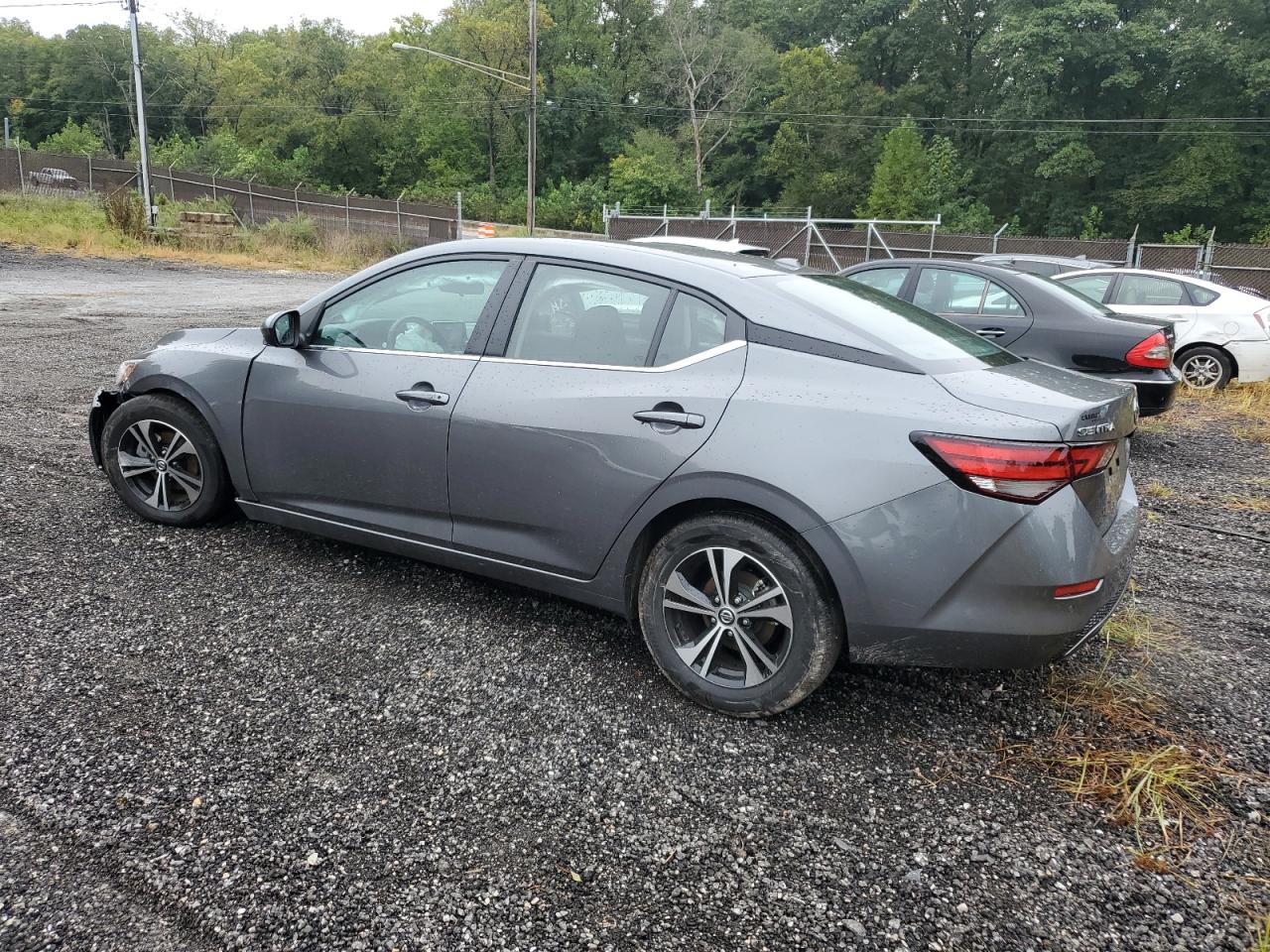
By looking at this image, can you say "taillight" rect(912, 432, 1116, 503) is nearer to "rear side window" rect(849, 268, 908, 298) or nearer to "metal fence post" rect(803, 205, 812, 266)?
"rear side window" rect(849, 268, 908, 298)

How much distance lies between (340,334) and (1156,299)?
9984mm

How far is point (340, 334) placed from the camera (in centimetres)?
403

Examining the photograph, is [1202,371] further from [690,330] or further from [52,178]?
[52,178]

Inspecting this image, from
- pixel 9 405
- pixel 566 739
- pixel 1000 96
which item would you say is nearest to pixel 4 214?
pixel 9 405

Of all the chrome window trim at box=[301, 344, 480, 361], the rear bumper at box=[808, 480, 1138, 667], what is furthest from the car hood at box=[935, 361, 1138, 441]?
the chrome window trim at box=[301, 344, 480, 361]

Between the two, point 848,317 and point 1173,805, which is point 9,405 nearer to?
point 848,317

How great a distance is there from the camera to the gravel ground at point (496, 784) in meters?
2.20

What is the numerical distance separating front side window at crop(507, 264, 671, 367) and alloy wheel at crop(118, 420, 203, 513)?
1.92 m

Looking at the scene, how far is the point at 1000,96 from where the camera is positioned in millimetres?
59062

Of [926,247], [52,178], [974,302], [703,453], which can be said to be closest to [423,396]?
[703,453]

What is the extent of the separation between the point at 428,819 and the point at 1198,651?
3113 millimetres

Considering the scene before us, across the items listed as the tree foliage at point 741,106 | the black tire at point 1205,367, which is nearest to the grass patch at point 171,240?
the tree foliage at point 741,106

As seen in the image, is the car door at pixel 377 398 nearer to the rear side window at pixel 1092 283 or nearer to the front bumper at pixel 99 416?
the front bumper at pixel 99 416

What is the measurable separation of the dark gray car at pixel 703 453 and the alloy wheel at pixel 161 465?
28cm
